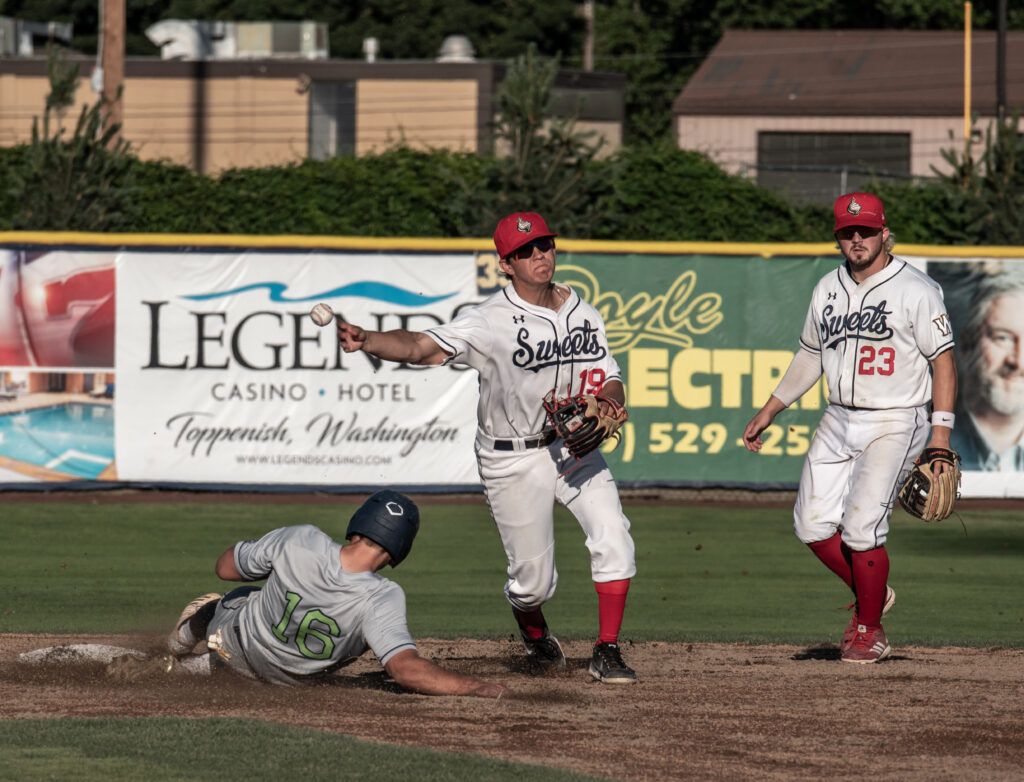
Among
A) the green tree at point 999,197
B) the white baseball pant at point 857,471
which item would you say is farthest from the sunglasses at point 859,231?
the green tree at point 999,197

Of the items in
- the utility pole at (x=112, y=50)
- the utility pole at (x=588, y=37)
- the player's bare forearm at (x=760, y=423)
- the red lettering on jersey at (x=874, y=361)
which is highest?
the utility pole at (x=588, y=37)

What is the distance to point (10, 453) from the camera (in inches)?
616

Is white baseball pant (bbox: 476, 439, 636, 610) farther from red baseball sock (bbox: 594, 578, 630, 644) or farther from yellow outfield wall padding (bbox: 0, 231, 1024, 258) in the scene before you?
yellow outfield wall padding (bbox: 0, 231, 1024, 258)

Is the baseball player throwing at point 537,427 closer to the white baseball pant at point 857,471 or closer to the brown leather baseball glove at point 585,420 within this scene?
the brown leather baseball glove at point 585,420

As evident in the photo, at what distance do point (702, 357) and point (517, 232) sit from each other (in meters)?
8.65

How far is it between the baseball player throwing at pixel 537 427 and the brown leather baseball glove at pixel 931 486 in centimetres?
144

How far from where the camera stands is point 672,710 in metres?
6.89

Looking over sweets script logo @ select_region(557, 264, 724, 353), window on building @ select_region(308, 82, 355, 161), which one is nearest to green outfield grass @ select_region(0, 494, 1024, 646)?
sweets script logo @ select_region(557, 264, 724, 353)

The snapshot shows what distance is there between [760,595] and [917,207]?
12.2 m

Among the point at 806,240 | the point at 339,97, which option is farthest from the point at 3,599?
the point at 339,97

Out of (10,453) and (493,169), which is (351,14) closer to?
(493,169)

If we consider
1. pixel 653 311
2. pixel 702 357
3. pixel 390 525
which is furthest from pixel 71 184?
pixel 390 525

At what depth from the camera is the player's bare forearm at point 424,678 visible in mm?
6738

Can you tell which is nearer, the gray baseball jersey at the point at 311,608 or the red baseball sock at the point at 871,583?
the gray baseball jersey at the point at 311,608
